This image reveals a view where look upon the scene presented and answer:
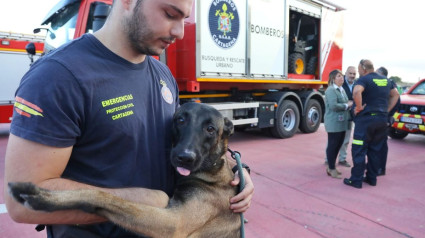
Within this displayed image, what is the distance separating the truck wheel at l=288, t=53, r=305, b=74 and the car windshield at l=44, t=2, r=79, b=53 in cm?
606

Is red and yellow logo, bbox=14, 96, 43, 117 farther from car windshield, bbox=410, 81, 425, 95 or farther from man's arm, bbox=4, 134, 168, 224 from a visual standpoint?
car windshield, bbox=410, 81, 425, 95

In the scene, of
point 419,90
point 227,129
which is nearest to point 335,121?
point 227,129

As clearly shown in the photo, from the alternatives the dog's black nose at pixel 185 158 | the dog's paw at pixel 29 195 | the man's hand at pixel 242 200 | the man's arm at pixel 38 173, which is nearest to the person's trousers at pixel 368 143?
the man's hand at pixel 242 200

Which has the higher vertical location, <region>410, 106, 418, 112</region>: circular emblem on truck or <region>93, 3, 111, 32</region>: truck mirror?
<region>93, 3, 111, 32</region>: truck mirror

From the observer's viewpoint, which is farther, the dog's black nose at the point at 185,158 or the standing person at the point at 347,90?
the standing person at the point at 347,90

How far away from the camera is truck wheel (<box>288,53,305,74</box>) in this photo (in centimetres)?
874

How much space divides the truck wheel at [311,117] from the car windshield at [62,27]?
672 centimetres

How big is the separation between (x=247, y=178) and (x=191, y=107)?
592mm

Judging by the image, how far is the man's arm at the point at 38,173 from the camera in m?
0.94

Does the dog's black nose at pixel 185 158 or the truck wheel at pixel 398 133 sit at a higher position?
the dog's black nose at pixel 185 158

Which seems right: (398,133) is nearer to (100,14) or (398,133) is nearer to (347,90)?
(347,90)

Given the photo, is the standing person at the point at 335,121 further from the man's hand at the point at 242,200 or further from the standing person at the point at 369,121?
the man's hand at the point at 242,200

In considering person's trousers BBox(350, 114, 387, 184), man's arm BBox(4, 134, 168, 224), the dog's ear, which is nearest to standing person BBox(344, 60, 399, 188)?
person's trousers BBox(350, 114, 387, 184)

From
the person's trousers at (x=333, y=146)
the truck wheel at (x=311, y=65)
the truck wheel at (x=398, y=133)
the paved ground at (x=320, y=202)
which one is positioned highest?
the truck wheel at (x=311, y=65)
